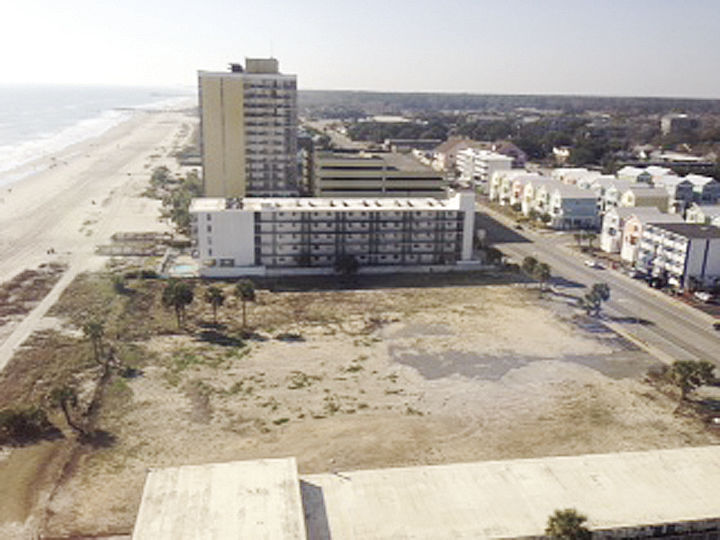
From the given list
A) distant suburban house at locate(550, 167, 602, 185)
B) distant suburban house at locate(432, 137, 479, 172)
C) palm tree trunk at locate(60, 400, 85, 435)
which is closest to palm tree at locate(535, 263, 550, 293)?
Answer: palm tree trunk at locate(60, 400, 85, 435)

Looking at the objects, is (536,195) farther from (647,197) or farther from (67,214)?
(67,214)

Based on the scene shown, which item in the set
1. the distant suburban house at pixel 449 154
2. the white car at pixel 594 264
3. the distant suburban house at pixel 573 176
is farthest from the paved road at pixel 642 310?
the distant suburban house at pixel 449 154

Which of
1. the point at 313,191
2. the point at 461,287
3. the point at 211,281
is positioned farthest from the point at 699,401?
the point at 313,191

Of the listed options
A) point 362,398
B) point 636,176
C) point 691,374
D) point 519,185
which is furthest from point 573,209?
point 362,398

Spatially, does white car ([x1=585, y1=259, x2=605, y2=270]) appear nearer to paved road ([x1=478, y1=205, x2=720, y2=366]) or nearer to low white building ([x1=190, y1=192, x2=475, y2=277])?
paved road ([x1=478, y1=205, x2=720, y2=366])

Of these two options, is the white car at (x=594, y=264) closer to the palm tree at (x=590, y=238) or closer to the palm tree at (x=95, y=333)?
the palm tree at (x=590, y=238)
